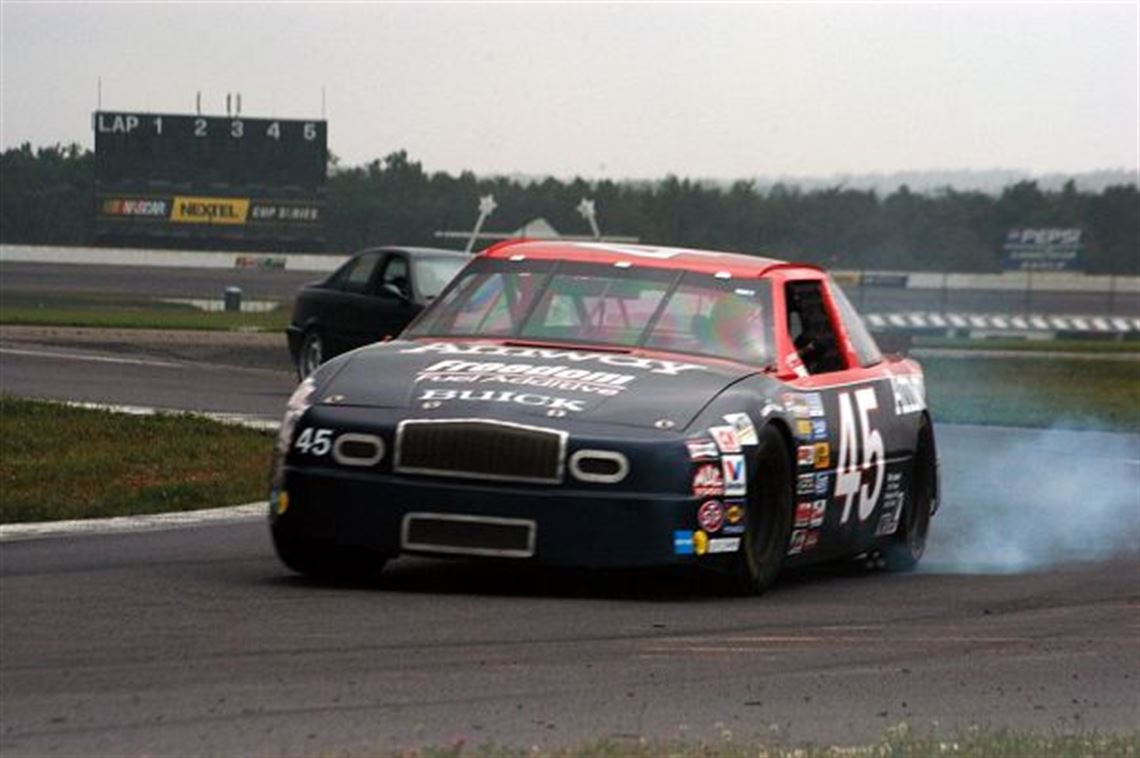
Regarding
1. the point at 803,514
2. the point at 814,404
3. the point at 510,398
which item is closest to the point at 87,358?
the point at 814,404

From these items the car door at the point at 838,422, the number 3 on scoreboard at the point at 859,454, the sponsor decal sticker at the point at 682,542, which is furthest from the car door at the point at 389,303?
the sponsor decal sticker at the point at 682,542

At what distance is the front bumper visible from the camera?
9211 millimetres

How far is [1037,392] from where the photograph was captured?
100ft

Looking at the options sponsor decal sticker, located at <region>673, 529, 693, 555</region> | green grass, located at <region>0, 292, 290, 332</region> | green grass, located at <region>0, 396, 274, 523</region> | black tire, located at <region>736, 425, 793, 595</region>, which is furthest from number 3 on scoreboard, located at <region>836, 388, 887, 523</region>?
green grass, located at <region>0, 292, 290, 332</region>

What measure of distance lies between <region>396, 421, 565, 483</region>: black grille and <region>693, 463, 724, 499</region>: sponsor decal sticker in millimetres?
503

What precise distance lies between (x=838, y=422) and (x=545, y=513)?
1.93 m

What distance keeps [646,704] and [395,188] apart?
69391 millimetres

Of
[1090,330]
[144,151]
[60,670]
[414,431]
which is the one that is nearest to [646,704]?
[60,670]

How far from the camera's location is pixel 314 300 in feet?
83.1

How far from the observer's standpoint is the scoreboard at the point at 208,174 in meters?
59.2

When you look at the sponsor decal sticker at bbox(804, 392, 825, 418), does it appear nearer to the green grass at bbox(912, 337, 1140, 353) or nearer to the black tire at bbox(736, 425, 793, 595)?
the black tire at bbox(736, 425, 793, 595)

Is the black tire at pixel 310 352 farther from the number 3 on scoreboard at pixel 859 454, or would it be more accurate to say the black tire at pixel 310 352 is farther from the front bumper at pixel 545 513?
the front bumper at pixel 545 513

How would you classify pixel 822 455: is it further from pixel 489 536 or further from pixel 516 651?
pixel 516 651

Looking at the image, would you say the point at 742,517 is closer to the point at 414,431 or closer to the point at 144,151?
the point at 414,431
